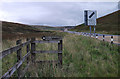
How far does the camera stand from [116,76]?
3.13 metres

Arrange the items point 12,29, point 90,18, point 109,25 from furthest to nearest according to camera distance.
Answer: point 109,25, point 12,29, point 90,18

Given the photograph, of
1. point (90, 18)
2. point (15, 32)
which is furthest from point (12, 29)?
point (90, 18)

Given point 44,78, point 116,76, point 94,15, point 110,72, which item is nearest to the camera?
point 116,76

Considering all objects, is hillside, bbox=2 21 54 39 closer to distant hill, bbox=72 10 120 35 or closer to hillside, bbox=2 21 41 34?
hillside, bbox=2 21 41 34

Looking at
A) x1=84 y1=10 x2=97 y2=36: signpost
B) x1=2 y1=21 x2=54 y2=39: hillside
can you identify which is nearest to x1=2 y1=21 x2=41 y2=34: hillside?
x1=2 y1=21 x2=54 y2=39: hillside

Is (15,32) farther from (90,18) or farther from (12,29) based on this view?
(90,18)

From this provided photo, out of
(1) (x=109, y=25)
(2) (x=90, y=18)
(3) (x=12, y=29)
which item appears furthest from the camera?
(1) (x=109, y=25)

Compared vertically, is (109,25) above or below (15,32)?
above

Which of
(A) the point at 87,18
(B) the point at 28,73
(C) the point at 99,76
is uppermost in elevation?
(A) the point at 87,18

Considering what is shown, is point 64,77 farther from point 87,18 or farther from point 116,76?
point 87,18

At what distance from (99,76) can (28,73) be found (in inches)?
104

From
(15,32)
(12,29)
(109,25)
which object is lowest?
(15,32)

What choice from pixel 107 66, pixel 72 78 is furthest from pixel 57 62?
pixel 107 66

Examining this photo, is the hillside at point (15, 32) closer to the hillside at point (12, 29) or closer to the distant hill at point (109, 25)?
the hillside at point (12, 29)
